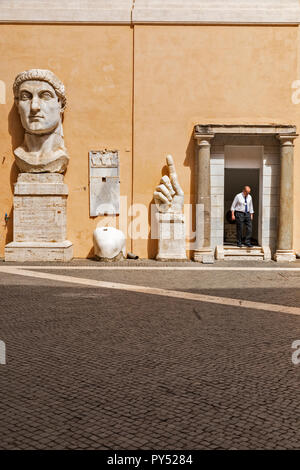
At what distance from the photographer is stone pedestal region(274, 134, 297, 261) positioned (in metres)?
12.7

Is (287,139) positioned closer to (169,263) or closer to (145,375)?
(169,263)

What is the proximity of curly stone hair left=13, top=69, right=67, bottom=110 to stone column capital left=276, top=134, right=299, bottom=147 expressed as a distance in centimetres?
479

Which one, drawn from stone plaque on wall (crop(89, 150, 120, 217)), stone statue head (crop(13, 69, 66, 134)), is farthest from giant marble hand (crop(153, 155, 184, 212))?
stone statue head (crop(13, 69, 66, 134))

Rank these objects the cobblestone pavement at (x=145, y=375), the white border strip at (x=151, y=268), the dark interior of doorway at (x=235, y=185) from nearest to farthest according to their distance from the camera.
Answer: the cobblestone pavement at (x=145, y=375)
the white border strip at (x=151, y=268)
the dark interior of doorway at (x=235, y=185)

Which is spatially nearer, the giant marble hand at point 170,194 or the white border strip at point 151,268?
the white border strip at point 151,268

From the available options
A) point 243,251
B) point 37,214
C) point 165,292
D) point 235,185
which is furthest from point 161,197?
point 235,185

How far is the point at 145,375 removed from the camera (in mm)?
4270

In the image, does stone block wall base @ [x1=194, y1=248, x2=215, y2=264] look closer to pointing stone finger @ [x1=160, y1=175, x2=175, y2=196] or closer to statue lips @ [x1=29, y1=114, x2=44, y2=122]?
pointing stone finger @ [x1=160, y1=175, x2=175, y2=196]

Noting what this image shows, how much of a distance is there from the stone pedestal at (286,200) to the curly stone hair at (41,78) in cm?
481

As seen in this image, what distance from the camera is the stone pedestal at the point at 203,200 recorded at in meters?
12.7

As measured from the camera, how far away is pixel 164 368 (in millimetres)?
4457

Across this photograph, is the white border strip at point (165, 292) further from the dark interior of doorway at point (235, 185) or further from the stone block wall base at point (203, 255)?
the dark interior of doorway at point (235, 185)

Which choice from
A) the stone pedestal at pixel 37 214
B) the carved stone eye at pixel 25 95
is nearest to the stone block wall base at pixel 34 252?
the stone pedestal at pixel 37 214
